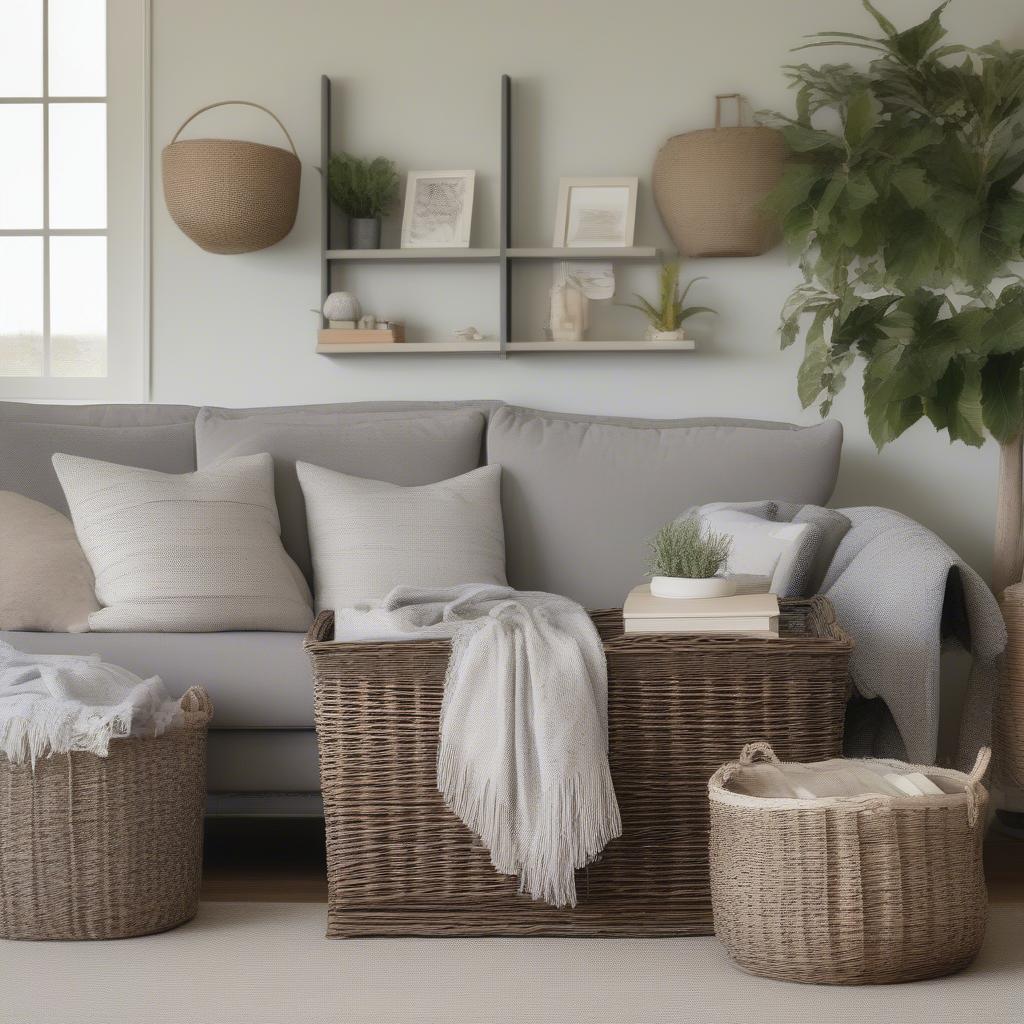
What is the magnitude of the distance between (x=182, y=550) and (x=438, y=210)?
1231 millimetres

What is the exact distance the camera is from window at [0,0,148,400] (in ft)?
11.4

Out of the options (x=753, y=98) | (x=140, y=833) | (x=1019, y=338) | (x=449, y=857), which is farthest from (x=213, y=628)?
(x=753, y=98)

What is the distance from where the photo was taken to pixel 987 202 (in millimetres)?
2986

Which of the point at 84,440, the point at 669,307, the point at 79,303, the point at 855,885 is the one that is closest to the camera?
the point at 855,885

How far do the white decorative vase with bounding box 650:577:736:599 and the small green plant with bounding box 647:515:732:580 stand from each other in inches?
0.8

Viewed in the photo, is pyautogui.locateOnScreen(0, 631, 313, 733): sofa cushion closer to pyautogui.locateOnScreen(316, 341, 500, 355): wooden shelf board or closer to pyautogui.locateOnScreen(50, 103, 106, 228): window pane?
pyautogui.locateOnScreen(316, 341, 500, 355): wooden shelf board

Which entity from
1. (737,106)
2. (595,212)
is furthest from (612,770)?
(737,106)

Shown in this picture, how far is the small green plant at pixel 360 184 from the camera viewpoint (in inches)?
130

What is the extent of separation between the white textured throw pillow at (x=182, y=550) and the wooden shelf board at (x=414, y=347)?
0.58m

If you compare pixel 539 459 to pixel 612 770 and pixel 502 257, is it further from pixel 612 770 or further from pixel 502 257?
pixel 612 770

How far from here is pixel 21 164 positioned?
3.55 meters

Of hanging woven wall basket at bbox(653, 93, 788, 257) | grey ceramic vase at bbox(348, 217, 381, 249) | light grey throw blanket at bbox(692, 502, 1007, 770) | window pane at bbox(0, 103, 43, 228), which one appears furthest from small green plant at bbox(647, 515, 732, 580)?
window pane at bbox(0, 103, 43, 228)

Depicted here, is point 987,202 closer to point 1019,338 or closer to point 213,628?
point 1019,338

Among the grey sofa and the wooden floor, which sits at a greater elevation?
the grey sofa
